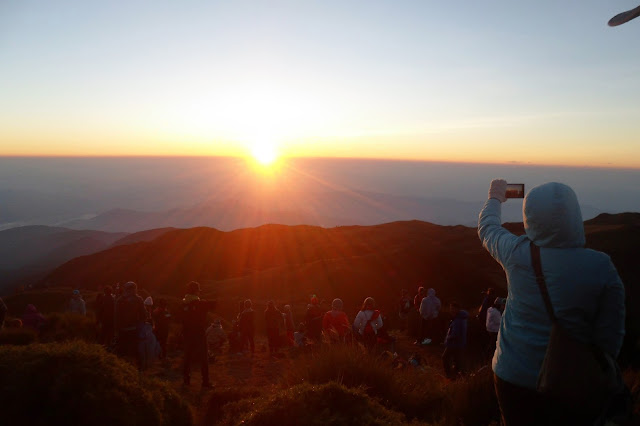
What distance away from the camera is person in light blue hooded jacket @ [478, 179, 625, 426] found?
2.12m

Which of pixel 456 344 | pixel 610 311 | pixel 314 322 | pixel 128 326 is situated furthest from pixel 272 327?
pixel 610 311

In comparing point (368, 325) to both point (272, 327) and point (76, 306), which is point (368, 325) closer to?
point (272, 327)

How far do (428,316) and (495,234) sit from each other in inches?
390

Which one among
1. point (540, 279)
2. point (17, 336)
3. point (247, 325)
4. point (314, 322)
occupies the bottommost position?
point (247, 325)

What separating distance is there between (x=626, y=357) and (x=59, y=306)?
26015 millimetres

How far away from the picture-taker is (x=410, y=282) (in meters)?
29.6

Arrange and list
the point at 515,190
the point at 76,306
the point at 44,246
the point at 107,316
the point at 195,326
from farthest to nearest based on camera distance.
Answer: the point at 44,246, the point at 76,306, the point at 107,316, the point at 195,326, the point at 515,190

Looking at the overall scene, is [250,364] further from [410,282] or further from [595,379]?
[410,282]

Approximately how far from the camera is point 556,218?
→ 2174 mm

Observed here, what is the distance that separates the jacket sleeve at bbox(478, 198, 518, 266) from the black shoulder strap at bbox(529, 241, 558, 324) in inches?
5.3

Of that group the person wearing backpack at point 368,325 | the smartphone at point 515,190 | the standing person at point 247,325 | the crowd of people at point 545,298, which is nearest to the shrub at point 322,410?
the crowd of people at point 545,298

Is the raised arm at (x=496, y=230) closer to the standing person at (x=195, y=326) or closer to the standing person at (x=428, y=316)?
the standing person at (x=195, y=326)

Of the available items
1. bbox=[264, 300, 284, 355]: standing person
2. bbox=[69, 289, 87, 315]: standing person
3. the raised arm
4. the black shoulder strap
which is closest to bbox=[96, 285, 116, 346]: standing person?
bbox=[69, 289, 87, 315]: standing person

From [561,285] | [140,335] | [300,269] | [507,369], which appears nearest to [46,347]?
[140,335]
